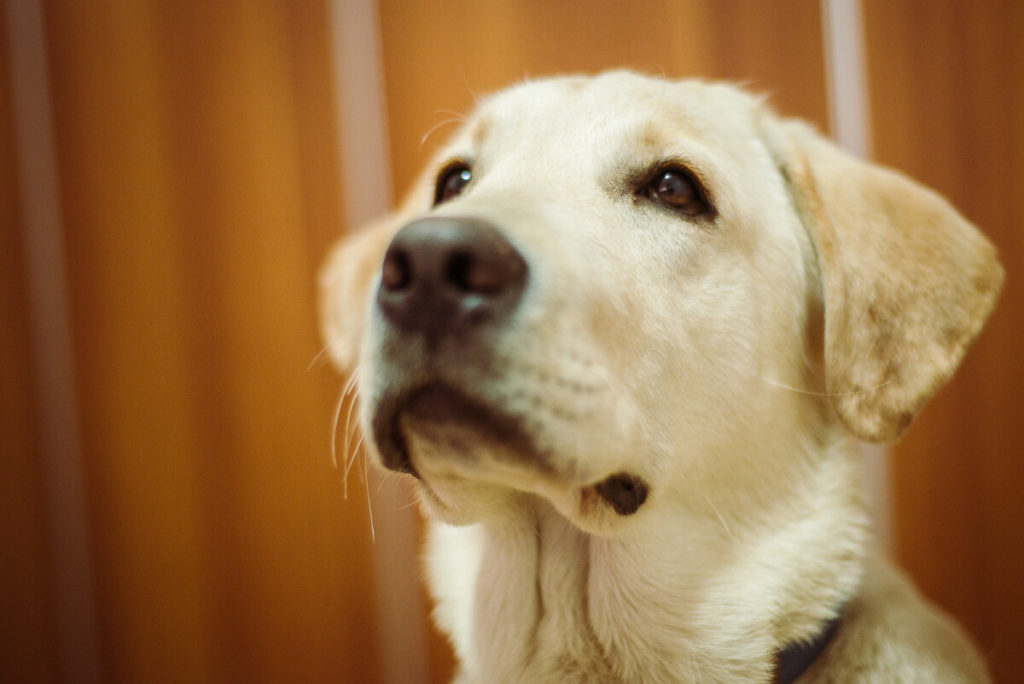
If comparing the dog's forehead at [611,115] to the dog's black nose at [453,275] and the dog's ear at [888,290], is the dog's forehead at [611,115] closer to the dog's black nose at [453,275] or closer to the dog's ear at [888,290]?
the dog's ear at [888,290]

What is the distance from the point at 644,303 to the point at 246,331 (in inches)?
70.6

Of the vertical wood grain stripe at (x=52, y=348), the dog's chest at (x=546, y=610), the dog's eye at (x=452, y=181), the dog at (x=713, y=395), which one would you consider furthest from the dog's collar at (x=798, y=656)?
the vertical wood grain stripe at (x=52, y=348)

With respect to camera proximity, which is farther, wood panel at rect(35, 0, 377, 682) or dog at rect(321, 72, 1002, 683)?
wood panel at rect(35, 0, 377, 682)

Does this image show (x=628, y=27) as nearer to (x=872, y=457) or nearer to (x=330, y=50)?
(x=330, y=50)

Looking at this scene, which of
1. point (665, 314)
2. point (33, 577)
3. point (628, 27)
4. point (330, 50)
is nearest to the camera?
point (665, 314)

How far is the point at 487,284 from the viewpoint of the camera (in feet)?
2.14

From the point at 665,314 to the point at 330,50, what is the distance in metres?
1.72

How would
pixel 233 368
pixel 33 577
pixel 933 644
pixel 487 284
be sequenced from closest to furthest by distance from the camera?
pixel 487 284, pixel 933 644, pixel 233 368, pixel 33 577

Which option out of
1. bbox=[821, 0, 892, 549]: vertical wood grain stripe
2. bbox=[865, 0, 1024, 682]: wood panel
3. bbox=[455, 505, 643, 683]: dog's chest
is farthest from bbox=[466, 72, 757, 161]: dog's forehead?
bbox=[865, 0, 1024, 682]: wood panel

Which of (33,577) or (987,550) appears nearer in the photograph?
(987,550)

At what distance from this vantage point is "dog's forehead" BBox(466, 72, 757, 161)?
1.04 m

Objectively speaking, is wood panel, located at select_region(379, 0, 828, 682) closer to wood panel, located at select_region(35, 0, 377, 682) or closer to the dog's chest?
wood panel, located at select_region(35, 0, 377, 682)

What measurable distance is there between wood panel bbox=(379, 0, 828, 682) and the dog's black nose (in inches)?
48.8

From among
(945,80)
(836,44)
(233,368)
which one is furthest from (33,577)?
(945,80)
